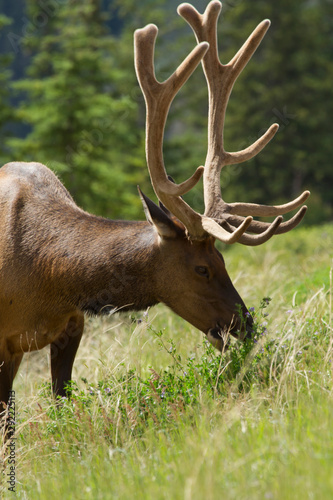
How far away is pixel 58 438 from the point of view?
3.72 metres

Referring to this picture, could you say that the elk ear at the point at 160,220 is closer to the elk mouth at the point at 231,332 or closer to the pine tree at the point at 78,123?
the elk mouth at the point at 231,332

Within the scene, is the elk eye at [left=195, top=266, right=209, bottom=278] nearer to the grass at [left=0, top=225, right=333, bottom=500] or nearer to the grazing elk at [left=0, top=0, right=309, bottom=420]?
the grazing elk at [left=0, top=0, right=309, bottom=420]

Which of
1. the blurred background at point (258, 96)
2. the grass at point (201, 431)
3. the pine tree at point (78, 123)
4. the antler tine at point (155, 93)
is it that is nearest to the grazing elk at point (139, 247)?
the antler tine at point (155, 93)

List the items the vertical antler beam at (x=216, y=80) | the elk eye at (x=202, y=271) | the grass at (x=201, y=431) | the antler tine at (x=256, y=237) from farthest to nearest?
the vertical antler beam at (x=216, y=80)
the elk eye at (x=202, y=271)
the antler tine at (x=256, y=237)
the grass at (x=201, y=431)

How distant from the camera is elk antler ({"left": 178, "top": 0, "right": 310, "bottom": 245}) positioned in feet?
13.9

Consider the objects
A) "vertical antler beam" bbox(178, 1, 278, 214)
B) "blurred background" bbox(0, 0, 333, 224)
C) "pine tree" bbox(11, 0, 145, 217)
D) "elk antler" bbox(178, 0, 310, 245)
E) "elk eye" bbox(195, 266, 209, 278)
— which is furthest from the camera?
"blurred background" bbox(0, 0, 333, 224)

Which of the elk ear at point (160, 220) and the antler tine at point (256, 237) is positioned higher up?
the elk ear at point (160, 220)

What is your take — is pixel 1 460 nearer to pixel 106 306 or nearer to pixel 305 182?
pixel 106 306

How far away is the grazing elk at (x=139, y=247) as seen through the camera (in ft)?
12.9

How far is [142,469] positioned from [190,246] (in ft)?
5.16

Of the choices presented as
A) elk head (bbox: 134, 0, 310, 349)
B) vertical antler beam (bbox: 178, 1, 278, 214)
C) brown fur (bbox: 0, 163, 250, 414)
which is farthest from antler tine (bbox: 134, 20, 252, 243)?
vertical antler beam (bbox: 178, 1, 278, 214)

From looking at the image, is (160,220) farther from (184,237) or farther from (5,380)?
(5,380)

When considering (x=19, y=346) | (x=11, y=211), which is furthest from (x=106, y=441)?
(x=11, y=211)

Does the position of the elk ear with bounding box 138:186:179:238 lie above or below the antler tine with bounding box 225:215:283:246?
above
